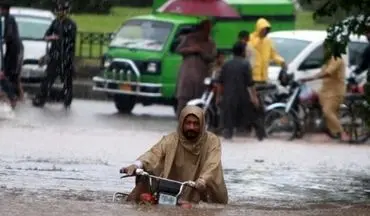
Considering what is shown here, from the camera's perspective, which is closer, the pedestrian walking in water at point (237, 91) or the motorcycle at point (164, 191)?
the motorcycle at point (164, 191)

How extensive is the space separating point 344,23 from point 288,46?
11.3 meters

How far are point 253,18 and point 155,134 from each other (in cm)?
1054

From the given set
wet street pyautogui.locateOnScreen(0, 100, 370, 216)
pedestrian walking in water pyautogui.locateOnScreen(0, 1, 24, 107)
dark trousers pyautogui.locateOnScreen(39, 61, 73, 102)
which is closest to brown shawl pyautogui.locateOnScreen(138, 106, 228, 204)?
wet street pyautogui.locateOnScreen(0, 100, 370, 216)

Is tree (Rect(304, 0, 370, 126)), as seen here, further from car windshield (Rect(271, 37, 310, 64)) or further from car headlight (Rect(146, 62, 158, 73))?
car headlight (Rect(146, 62, 158, 73))

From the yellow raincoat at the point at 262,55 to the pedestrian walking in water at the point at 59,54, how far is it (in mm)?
3513

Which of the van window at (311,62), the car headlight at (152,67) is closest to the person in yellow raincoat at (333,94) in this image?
the van window at (311,62)

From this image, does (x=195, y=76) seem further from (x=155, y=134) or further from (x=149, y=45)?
(x=149, y=45)

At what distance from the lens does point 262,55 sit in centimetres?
2603

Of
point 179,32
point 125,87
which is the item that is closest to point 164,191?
point 125,87

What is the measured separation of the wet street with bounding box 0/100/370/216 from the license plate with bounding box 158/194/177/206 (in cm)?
23

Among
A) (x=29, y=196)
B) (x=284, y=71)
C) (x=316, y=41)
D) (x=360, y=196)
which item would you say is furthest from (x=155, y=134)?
(x=29, y=196)

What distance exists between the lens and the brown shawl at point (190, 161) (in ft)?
42.1

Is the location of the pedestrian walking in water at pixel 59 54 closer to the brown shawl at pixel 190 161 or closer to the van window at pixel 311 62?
the van window at pixel 311 62

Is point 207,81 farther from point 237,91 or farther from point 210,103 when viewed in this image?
point 237,91
